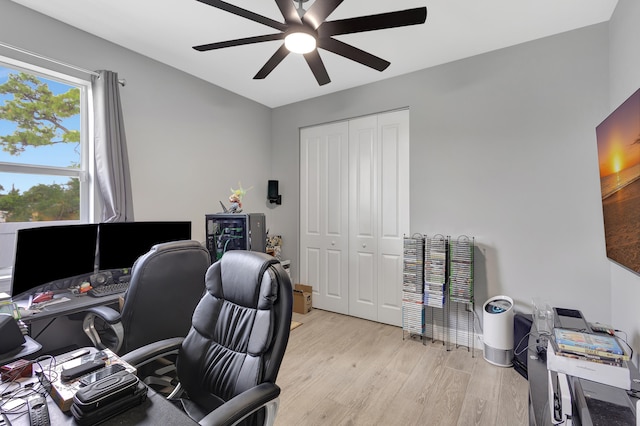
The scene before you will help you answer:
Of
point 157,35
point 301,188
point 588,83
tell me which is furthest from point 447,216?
point 157,35

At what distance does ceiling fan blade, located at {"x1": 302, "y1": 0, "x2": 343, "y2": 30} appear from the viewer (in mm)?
1518

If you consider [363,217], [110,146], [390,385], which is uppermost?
[110,146]

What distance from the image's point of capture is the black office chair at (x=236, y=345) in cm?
114

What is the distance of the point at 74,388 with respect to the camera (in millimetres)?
994

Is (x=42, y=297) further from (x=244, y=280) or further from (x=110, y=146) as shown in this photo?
(x=244, y=280)

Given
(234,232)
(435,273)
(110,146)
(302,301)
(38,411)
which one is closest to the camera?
(38,411)

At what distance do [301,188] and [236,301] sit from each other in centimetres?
288

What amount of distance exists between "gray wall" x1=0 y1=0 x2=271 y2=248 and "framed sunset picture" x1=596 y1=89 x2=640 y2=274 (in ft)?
11.4

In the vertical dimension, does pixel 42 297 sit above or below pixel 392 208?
below

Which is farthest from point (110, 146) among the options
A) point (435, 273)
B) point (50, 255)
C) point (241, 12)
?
point (435, 273)

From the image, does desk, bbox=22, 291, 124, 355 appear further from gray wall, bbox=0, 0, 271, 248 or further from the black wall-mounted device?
the black wall-mounted device

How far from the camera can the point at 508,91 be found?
8.91 ft

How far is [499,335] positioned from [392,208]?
158 cm

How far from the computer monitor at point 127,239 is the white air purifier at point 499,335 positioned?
9.58 ft
